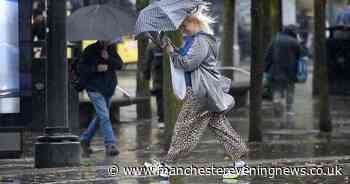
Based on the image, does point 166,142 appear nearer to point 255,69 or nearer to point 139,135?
point 255,69

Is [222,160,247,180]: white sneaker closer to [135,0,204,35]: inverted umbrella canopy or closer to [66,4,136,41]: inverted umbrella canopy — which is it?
[135,0,204,35]: inverted umbrella canopy

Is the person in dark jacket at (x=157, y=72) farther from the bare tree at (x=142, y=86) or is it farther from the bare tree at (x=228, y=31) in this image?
the bare tree at (x=228, y=31)

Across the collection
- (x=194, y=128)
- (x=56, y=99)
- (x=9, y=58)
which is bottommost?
(x=194, y=128)

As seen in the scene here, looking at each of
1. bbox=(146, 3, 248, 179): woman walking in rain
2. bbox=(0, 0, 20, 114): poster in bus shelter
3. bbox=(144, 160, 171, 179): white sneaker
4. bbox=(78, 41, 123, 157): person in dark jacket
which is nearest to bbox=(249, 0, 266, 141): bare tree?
bbox=(78, 41, 123, 157): person in dark jacket

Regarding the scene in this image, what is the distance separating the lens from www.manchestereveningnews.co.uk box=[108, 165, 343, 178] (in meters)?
10.5

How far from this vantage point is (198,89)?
9.88 meters

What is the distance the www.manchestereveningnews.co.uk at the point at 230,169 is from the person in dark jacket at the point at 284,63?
9.33 metres

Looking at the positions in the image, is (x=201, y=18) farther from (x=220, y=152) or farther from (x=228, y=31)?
(x=228, y=31)

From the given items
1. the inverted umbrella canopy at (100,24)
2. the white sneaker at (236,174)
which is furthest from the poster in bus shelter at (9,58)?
the white sneaker at (236,174)

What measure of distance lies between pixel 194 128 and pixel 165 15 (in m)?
1.15

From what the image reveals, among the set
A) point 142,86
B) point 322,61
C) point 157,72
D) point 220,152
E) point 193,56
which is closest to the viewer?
point 193,56

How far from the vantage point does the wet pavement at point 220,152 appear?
10.3 m

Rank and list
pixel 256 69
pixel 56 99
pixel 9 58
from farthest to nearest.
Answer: pixel 256 69, pixel 9 58, pixel 56 99

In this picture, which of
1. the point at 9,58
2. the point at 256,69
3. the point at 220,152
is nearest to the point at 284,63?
the point at 256,69
